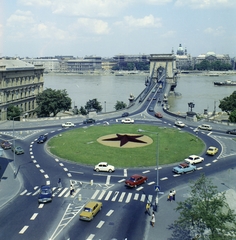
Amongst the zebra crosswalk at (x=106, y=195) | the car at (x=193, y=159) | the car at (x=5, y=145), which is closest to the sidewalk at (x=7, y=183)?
the zebra crosswalk at (x=106, y=195)

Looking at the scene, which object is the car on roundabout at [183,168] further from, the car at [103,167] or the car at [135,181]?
the car at [103,167]

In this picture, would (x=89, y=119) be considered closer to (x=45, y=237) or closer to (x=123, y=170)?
(x=123, y=170)

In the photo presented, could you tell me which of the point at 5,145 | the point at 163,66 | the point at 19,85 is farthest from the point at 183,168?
the point at 163,66

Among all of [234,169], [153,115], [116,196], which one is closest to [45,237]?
[116,196]

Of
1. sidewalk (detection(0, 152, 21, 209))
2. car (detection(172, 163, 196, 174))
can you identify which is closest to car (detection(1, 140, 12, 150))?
sidewalk (detection(0, 152, 21, 209))

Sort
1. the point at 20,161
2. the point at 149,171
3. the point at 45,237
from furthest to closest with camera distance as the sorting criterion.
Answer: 1. the point at 20,161
2. the point at 149,171
3. the point at 45,237

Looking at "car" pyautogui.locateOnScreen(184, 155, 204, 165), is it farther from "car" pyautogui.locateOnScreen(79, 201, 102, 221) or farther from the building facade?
the building facade
